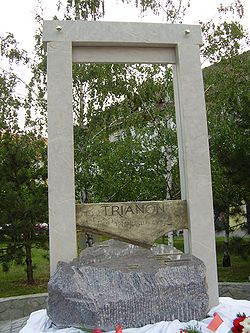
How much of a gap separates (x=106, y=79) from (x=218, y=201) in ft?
13.1

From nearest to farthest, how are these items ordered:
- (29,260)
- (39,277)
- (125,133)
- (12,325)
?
(12,325) < (29,260) < (39,277) < (125,133)

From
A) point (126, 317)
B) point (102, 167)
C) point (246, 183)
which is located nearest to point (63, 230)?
point (126, 317)

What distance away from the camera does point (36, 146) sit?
8.95m

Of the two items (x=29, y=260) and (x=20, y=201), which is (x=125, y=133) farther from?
(x=29, y=260)

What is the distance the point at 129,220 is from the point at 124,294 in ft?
2.72

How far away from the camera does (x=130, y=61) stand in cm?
497

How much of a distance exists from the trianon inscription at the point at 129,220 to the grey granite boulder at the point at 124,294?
35cm

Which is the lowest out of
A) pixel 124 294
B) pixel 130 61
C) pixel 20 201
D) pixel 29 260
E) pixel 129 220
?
pixel 29 260

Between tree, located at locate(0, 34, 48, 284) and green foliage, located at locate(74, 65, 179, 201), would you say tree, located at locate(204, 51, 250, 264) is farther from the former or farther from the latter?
tree, located at locate(0, 34, 48, 284)

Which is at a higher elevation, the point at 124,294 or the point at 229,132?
the point at 229,132

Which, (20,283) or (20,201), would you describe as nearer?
(20,201)

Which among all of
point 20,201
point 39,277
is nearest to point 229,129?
point 20,201

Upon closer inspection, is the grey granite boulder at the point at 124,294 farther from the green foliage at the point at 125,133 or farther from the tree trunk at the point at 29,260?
the green foliage at the point at 125,133

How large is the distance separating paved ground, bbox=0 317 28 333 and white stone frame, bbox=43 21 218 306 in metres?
1.79
